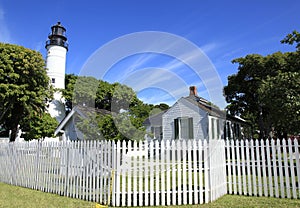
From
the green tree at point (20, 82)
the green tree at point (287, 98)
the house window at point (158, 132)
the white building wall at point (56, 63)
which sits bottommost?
the house window at point (158, 132)

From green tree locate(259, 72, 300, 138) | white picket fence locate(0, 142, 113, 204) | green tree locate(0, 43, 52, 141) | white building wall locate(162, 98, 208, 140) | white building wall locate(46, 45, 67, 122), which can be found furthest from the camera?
white building wall locate(46, 45, 67, 122)

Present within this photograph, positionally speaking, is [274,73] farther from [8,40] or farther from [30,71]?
[8,40]

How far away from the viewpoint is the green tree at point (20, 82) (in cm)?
1855

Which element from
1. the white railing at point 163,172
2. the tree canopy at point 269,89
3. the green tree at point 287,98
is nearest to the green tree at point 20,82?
the white railing at point 163,172

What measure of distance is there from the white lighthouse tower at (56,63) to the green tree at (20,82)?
10.5 meters

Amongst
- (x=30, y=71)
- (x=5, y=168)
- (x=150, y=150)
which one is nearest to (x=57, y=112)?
(x=30, y=71)

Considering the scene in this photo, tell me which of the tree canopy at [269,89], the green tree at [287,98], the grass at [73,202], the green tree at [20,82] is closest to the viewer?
the grass at [73,202]

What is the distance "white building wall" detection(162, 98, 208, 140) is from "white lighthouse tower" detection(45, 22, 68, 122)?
2003cm

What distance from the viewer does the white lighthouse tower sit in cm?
3259

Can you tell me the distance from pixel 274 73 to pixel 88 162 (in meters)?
17.7

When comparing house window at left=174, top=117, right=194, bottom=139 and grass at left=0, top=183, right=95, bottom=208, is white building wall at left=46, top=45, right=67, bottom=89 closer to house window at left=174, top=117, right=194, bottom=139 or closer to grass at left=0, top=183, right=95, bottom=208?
house window at left=174, top=117, right=194, bottom=139

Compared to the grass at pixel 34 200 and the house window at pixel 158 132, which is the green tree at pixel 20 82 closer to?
the house window at pixel 158 132

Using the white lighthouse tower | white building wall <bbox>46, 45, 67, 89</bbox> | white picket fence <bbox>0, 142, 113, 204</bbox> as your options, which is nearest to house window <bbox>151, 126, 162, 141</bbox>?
white picket fence <bbox>0, 142, 113, 204</bbox>

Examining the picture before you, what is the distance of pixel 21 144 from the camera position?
8898 millimetres
